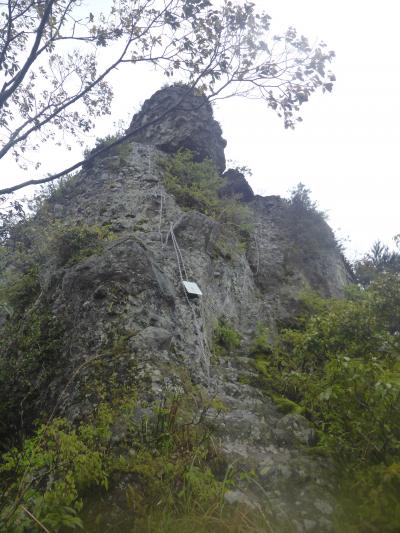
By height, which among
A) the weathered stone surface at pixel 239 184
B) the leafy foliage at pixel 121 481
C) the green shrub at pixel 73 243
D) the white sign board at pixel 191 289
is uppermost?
the weathered stone surface at pixel 239 184

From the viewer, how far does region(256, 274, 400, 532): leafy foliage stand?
289 cm

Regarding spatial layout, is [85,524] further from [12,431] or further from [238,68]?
[238,68]

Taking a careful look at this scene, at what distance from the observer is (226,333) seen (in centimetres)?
753

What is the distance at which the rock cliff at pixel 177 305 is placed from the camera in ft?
12.9

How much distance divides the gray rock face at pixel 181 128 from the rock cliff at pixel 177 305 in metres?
0.33

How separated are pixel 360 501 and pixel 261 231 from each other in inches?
434

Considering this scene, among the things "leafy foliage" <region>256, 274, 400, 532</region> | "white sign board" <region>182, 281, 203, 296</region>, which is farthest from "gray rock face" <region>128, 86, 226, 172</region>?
"leafy foliage" <region>256, 274, 400, 532</region>

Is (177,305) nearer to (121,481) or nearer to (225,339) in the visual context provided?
(225,339)

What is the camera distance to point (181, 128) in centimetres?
1445

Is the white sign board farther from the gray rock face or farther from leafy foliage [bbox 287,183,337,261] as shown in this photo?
the gray rock face

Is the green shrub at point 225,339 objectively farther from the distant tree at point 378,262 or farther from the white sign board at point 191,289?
the distant tree at point 378,262

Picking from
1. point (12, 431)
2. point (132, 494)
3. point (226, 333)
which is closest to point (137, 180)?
point (226, 333)

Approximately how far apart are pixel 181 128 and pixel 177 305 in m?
10.1

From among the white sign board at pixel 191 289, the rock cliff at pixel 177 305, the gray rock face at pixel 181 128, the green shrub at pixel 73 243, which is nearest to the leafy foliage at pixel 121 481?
the rock cliff at pixel 177 305
